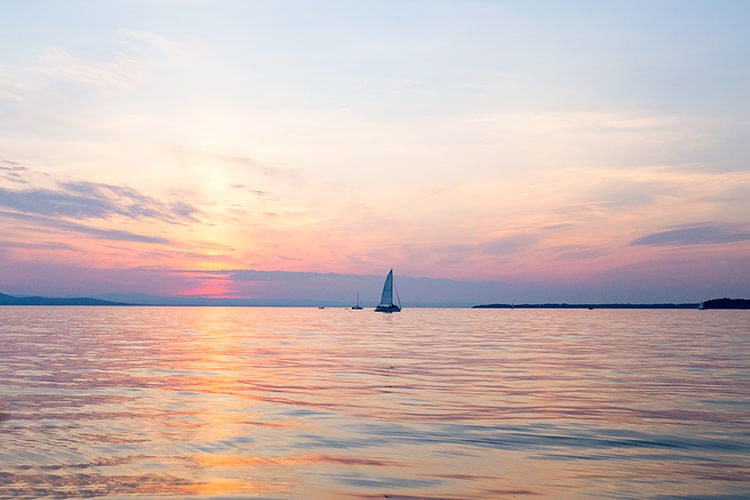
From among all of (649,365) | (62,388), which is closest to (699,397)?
(649,365)

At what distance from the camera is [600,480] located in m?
16.3

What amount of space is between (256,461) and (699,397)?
2157 centimetres

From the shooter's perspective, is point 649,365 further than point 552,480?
Yes

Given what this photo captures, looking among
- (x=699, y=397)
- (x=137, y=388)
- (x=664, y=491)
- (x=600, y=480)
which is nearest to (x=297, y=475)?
(x=600, y=480)

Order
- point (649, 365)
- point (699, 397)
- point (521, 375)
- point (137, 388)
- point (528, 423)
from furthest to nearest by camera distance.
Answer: point (649, 365), point (521, 375), point (137, 388), point (699, 397), point (528, 423)

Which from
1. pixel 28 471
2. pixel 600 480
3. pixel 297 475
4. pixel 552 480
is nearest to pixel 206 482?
pixel 297 475

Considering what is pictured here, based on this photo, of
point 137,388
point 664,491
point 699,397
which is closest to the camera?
point 664,491

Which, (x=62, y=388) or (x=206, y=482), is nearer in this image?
(x=206, y=482)

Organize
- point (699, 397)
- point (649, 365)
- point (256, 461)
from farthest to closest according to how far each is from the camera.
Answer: point (649, 365) < point (699, 397) < point (256, 461)

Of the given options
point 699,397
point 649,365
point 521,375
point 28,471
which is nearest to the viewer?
point 28,471

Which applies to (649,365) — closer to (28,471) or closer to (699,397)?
(699,397)

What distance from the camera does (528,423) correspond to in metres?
23.8

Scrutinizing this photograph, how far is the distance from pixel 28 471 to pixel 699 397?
88.4 ft

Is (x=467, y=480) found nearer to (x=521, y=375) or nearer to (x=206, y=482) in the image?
(x=206, y=482)
